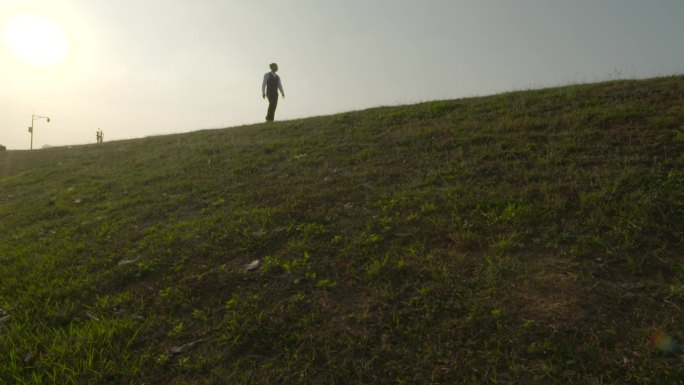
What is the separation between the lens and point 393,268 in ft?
14.0

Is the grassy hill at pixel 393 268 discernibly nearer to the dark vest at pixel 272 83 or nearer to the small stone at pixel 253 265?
the small stone at pixel 253 265

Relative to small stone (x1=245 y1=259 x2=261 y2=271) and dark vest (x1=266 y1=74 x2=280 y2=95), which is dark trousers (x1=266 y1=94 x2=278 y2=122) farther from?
small stone (x1=245 y1=259 x2=261 y2=271)

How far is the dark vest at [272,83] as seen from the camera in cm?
1647

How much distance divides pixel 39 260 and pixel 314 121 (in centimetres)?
854

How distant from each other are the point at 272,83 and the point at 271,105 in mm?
828

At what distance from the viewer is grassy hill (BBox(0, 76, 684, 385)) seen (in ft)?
10.5

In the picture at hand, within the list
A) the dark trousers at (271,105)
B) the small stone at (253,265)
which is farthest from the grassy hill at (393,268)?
the dark trousers at (271,105)

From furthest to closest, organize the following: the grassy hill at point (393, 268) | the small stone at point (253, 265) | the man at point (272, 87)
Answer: the man at point (272, 87) < the small stone at point (253, 265) < the grassy hill at point (393, 268)

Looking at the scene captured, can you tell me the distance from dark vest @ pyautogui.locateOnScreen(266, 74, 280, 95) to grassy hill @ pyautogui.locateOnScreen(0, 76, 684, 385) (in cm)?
869

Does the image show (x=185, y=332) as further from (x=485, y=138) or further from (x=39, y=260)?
(x=485, y=138)

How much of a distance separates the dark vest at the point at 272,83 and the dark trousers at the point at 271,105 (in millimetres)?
151

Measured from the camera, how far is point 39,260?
578 cm

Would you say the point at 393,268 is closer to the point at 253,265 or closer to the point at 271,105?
the point at 253,265

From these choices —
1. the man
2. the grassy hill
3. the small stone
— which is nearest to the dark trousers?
the man
